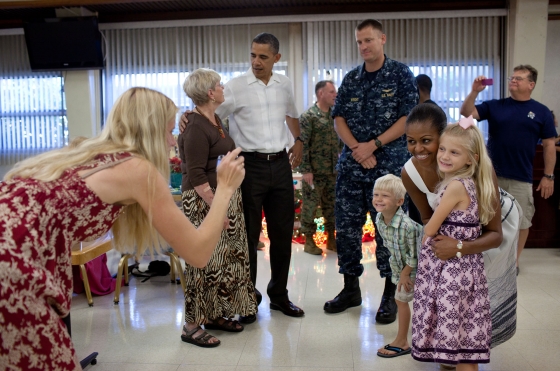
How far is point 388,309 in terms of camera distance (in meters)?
3.45

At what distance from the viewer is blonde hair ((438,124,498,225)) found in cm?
229

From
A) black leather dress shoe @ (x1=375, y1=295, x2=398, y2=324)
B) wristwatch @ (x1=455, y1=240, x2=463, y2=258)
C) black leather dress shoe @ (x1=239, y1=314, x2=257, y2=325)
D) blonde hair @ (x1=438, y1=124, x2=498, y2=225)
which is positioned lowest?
black leather dress shoe @ (x1=239, y1=314, x2=257, y2=325)

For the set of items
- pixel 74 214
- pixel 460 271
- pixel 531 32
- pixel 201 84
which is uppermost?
pixel 531 32

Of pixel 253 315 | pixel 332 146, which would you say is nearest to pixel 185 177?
pixel 253 315

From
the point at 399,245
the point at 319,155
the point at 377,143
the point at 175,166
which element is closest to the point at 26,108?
the point at 175,166

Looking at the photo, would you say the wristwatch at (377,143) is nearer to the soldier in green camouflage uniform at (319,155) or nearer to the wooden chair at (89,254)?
the wooden chair at (89,254)

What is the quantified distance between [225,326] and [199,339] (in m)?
0.22

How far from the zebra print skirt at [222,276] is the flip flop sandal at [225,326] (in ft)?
0.16

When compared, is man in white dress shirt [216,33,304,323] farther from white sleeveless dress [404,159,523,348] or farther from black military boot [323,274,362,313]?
white sleeveless dress [404,159,523,348]

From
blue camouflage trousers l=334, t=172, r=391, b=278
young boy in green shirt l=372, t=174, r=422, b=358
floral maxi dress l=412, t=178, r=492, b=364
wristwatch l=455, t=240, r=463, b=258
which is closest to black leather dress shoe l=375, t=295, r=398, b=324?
blue camouflage trousers l=334, t=172, r=391, b=278

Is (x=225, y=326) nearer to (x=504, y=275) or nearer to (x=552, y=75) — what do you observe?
(x=504, y=275)

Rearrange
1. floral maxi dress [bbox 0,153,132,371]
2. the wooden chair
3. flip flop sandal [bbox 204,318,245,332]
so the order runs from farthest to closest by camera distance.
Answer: the wooden chair → flip flop sandal [bbox 204,318,245,332] → floral maxi dress [bbox 0,153,132,371]

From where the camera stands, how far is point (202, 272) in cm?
324

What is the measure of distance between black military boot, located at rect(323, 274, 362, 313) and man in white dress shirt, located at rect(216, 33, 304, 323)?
20 cm
